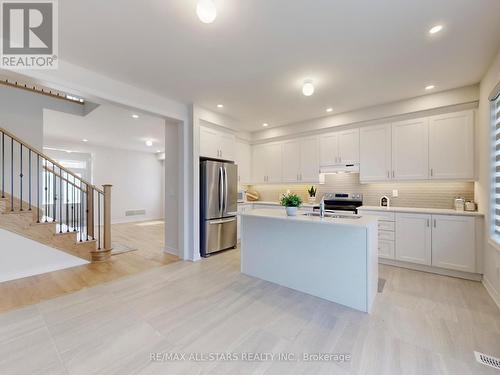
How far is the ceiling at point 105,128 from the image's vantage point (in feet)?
15.6

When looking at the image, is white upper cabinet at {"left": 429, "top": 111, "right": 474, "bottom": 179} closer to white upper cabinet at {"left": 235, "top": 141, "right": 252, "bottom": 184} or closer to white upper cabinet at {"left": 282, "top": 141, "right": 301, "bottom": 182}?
white upper cabinet at {"left": 282, "top": 141, "right": 301, "bottom": 182}

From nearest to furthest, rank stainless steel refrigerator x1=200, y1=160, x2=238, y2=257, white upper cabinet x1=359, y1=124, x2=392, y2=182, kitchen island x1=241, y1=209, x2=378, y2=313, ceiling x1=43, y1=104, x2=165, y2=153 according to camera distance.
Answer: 1. kitchen island x1=241, y1=209, x2=378, y2=313
2. white upper cabinet x1=359, y1=124, x2=392, y2=182
3. stainless steel refrigerator x1=200, y1=160, x2=238, y2=257
4. ceiling x1=43, y1=104, x2=165, y2=153

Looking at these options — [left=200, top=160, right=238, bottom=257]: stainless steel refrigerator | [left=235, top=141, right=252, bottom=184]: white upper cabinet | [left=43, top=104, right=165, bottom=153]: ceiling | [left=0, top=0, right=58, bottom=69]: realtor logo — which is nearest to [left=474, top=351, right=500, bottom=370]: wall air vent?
[left=200, top=160, right=238, bottom=257]: stainless steel refrigerator

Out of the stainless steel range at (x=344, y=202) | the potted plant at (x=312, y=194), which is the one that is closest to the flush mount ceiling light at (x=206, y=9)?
the stainless steel range at (x=344, y=202)

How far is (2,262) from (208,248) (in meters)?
2.89

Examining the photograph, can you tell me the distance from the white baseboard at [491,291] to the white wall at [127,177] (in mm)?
9375

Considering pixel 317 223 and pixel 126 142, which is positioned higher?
pixel 126 142

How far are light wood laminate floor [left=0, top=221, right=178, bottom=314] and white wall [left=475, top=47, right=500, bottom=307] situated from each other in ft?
14.5

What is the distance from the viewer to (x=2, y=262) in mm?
3102

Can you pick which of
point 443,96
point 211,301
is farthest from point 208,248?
point 443,96

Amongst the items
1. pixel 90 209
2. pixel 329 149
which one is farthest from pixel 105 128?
pixel 329 149

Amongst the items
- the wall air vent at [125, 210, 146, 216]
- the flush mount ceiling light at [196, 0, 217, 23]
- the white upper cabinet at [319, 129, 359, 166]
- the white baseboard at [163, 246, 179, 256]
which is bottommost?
the white baseboard at [163, 246, 179, 256]

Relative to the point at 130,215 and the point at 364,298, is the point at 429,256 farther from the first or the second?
the point at 130,215

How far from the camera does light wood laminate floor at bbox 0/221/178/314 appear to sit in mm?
2631
